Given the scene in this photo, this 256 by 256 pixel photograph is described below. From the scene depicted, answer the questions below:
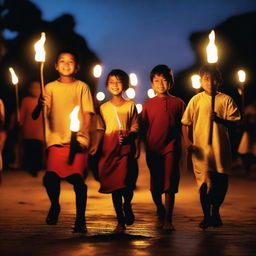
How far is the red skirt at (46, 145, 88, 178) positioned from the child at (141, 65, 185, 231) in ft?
3.30

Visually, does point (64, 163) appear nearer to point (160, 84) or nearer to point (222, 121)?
point (160, 84)

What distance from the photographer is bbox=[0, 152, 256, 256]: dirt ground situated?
8391 millimetres

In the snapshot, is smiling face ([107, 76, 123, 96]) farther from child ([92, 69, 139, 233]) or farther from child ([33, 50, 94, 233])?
child ([33, 50, 94, 233])

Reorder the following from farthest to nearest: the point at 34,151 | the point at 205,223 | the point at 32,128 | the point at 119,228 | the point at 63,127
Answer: the point at 34,151, the point at 32,128, the point at 63,127, the point at 205,223, the point at 119,228

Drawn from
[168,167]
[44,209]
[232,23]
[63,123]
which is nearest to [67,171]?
[63,123]

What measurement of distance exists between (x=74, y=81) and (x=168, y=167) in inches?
62.4

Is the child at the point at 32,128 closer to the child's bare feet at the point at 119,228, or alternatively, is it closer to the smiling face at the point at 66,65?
the smiling face at the point at 66,65

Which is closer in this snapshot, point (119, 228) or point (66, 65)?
point (119, 228)

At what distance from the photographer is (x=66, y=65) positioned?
10.3 m

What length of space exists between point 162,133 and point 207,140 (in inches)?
24.1

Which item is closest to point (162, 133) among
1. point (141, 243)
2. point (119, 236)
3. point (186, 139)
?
point (186, 139)

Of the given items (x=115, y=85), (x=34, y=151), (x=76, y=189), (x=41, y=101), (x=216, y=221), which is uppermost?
(x=115, y=85)

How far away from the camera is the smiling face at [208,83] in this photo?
412 inches

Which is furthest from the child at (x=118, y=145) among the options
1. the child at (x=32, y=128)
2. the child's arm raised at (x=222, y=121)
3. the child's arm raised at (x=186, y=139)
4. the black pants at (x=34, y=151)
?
the black pants at (x=34, y=151)
